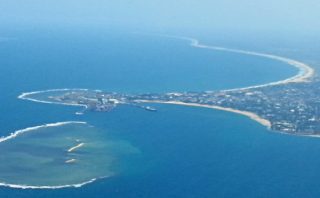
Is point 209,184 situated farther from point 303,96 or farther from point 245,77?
point 245,77

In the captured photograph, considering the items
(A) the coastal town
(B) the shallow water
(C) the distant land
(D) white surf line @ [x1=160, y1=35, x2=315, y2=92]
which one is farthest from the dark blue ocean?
(A) the coastal town

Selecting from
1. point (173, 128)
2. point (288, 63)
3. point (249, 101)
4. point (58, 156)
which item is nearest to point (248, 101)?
point (249, 101)

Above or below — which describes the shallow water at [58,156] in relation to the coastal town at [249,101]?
below

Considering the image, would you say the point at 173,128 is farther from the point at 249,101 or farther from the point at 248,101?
the point at 249,101

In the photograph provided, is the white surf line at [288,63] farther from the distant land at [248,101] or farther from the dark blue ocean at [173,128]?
the distant land at [248,101]

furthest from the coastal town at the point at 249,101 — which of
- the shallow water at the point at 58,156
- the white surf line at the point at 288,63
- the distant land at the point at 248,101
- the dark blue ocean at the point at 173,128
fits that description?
the shallow water at the point at 58,156

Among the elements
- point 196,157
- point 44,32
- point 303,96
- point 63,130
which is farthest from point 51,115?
point 44,32

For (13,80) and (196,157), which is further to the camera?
(13,80)
